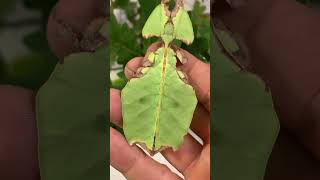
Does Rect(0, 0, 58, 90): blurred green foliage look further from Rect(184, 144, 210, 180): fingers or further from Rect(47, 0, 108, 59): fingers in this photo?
Rect(184, 144, 210, 180): fingers

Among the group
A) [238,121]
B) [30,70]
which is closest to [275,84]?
[238,121]

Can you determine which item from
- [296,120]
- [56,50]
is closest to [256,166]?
[296,120]

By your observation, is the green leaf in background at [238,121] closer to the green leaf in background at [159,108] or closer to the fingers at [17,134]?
the green leaf in background at [159,108]

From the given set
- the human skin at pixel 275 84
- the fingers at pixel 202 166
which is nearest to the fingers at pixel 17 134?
the human skin at pixel 275 84

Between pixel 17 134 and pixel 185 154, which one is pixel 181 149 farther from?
pixel 17 134

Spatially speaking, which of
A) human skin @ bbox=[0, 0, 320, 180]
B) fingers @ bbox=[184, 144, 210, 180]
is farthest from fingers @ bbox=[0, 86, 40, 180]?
fingers @ bbox=[184, 144, 210, 180]
